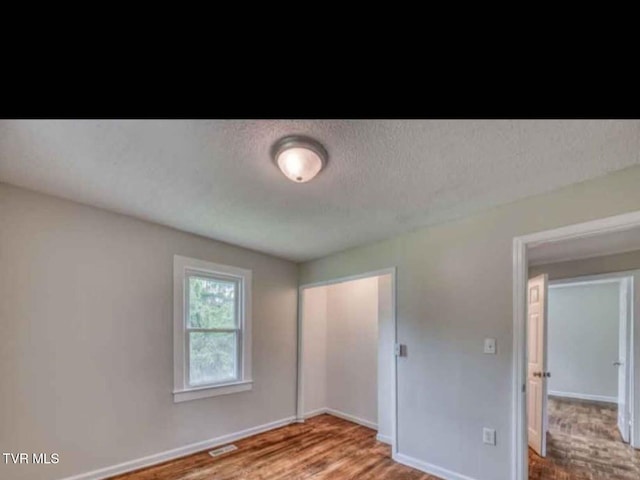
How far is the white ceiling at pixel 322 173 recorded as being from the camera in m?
1.92

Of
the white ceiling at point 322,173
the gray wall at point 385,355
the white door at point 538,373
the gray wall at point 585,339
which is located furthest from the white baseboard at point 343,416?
the gray wall at point 585,339

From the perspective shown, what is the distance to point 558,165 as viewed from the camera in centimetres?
222

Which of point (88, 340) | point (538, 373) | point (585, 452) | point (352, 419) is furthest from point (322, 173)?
point (585, 452)

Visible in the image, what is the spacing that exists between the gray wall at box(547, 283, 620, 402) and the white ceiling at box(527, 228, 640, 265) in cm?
288

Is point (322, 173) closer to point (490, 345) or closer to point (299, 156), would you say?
point (299, 156)

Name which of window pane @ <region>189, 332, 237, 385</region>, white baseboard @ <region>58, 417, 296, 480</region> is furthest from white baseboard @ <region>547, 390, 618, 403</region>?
window pane @ <region>189, 332, 237, 385</region>

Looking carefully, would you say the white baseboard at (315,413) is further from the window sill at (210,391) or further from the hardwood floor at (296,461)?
the window sill at (210,391)

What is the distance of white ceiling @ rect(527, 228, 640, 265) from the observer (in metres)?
3.28

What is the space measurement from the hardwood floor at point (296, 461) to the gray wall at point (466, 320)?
14.8 inches

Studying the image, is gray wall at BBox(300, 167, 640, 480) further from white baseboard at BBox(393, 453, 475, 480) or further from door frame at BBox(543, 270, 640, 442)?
door frame at BBox(543, 270, 640, 442)
